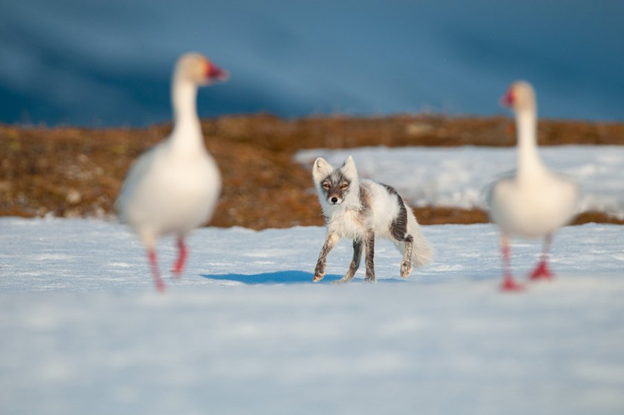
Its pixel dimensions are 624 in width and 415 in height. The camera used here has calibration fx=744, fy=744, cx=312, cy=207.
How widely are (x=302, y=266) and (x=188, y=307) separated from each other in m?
6.01

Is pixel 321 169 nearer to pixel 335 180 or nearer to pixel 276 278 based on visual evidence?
pixel 335 180

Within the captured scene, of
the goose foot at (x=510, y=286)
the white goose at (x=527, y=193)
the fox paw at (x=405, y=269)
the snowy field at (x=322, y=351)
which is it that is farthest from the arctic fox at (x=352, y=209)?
the goose foot at (x=510, y=286)

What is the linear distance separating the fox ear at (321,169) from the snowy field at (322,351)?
11.3ft

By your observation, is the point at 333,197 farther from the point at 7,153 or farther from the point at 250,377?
the point at 7,153

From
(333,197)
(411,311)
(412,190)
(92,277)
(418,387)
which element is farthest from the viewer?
(412,190)

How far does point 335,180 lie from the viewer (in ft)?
30.3

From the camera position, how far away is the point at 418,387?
4.01 meters

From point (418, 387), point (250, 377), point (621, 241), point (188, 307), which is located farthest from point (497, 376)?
point (621, 241)

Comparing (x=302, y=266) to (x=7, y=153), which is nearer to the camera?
(x=302, y=266)

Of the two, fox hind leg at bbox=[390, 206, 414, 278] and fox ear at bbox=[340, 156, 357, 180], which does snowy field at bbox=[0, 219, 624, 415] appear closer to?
fox ear at bbox=[340, 156, 357, 180]

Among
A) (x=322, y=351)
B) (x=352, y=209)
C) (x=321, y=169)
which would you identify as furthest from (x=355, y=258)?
(x=322, y=351)

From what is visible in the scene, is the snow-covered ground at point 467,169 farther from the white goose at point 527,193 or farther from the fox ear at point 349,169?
the white goose at point 527,193

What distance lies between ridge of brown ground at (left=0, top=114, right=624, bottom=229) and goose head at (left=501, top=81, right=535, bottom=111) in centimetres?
1288

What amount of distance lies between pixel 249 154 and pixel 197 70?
67.9ft
